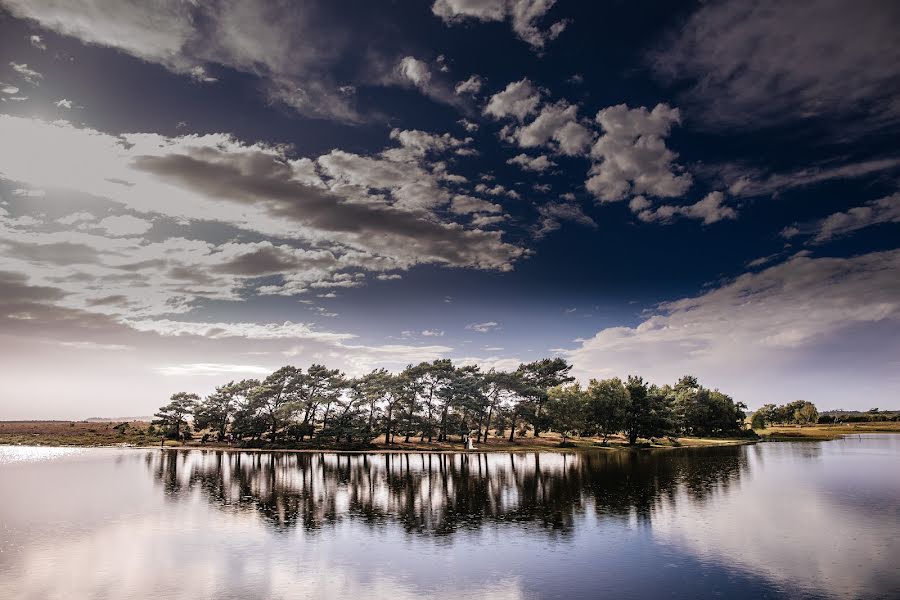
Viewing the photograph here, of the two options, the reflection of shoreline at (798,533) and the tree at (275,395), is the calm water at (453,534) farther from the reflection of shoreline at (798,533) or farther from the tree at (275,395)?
the tree at (275,395)

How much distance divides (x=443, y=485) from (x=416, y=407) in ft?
174

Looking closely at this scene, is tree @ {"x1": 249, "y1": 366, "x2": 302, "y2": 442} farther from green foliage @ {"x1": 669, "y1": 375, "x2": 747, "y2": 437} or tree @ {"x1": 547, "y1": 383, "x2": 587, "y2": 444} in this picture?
green foliage @ {"x1": 669, "y1": 375, "x2": 747, "y2": 437}

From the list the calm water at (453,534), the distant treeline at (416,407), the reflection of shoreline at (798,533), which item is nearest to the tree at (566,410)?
the distant treeline at (416,407)

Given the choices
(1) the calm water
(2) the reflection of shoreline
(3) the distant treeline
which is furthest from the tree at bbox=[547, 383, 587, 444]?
(2) the reflection of shoreline

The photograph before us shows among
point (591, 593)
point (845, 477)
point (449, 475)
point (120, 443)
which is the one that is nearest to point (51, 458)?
point (120, 443)

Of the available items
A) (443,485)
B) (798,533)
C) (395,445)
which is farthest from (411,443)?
(798,533)

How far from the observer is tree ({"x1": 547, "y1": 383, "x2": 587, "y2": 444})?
377ft

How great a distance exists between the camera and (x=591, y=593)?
82.2ft

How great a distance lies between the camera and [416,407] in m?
113

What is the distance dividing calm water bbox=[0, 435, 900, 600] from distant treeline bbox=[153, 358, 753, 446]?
1533 inches

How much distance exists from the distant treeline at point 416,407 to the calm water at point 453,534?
38.9 m

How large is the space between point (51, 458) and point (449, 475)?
3083 inches

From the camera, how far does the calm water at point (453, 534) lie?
26359 mm

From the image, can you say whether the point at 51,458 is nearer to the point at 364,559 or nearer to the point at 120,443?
the point at 120,443
